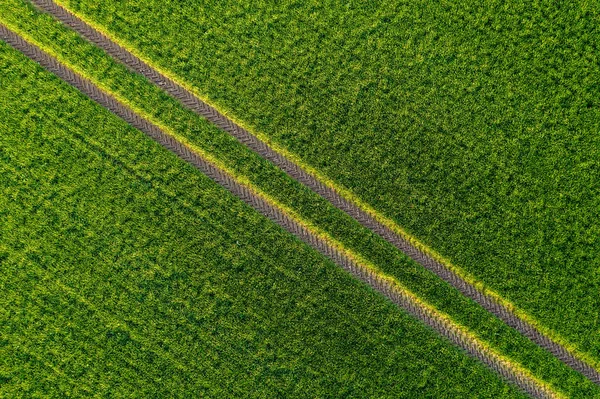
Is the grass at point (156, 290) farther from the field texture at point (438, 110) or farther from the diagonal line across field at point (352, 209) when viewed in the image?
the field texture at point (438, 110)

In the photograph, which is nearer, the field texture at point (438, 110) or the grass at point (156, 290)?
the grass at point (156, 290)

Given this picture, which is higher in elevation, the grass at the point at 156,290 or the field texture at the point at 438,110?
the field texture at the point at 438,110

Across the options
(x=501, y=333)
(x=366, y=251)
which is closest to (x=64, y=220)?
(x=366, y=251)

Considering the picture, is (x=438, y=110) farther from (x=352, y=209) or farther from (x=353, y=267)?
(x=353, y=267)

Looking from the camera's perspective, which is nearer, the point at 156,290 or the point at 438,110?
the point at 156,290

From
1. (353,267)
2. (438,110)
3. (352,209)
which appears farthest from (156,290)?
(438,110)

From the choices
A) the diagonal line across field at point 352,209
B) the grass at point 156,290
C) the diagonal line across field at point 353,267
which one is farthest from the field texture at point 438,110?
the grass at point 156,290

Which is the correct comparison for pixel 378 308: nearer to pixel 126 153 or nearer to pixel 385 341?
pixel 385 341

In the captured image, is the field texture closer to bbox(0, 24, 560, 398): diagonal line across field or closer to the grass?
bbox(0, 24, 560, 398): diagonal line across field
